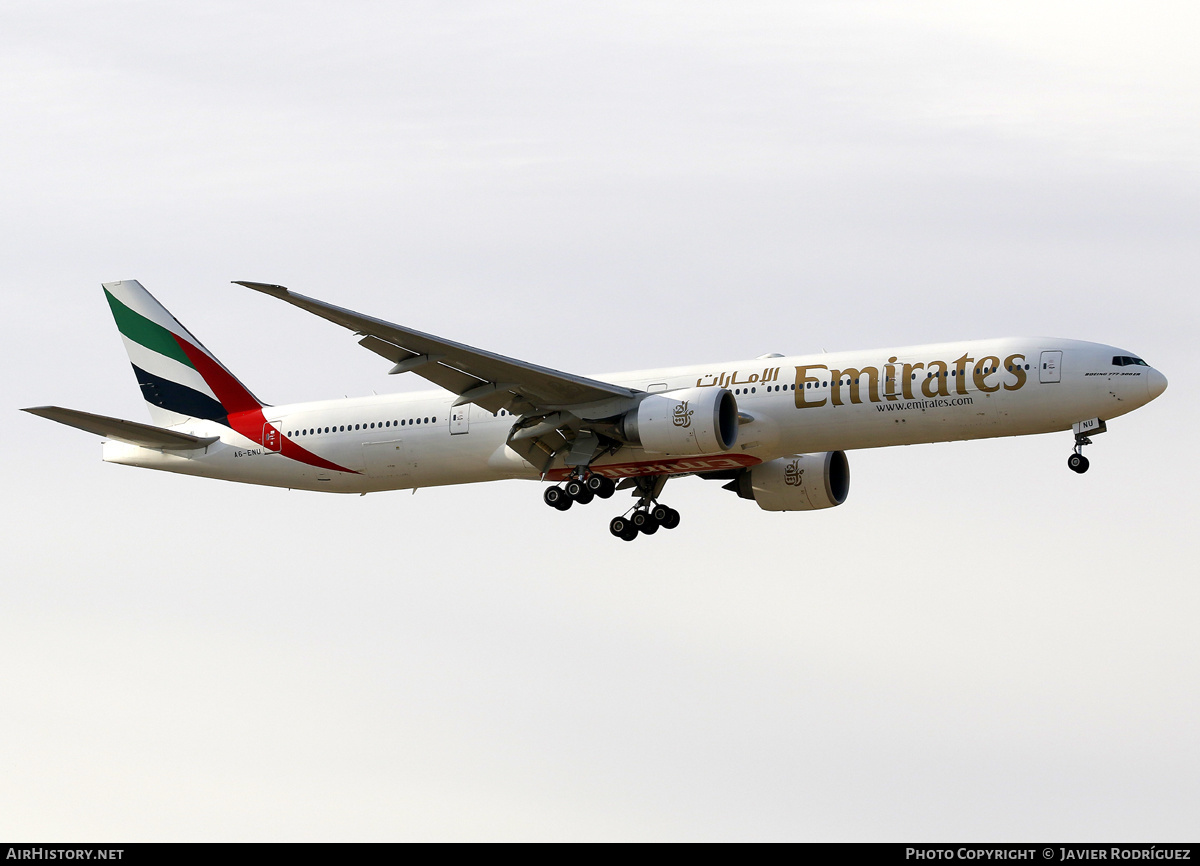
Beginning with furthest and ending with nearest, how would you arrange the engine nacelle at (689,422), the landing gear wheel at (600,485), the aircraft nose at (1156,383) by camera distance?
the landing gear wheel at (600,485) → the engine nacelle at (689,422) → the aircraft nose at (1156,383)

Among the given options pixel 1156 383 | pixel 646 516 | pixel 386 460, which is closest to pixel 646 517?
pixel 646 516

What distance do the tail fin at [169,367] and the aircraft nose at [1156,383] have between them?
2384cm

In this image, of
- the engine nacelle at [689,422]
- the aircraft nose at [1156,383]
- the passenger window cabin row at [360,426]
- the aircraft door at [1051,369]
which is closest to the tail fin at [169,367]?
the passenger window cabin row at [360,426]

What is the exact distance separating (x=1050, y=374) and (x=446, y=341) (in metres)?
14.0

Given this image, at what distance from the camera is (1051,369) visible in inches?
1548

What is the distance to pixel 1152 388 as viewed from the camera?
128 ft

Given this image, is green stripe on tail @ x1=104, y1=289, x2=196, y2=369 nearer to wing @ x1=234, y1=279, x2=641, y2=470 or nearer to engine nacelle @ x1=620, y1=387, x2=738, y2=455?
wing @ x1=234, y1=279, x2=641, y2=470

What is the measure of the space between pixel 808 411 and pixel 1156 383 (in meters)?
7.97

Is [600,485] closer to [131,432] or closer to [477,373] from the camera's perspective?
[477,373]

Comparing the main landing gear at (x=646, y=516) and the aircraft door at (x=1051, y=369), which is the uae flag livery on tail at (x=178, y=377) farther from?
the aircraft door at (x=1051, y=369)

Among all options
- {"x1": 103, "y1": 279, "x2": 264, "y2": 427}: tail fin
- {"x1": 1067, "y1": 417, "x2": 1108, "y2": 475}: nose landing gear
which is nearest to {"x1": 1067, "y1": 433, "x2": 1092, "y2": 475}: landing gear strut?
{"x1": 1067, "y1": 417, "x2": 1108, "y2": 475}: nose landing gear

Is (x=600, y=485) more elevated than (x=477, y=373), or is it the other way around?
(x=477, y=373)

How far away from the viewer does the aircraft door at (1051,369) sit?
129 feet

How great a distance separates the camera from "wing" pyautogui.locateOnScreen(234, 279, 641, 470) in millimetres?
39781
